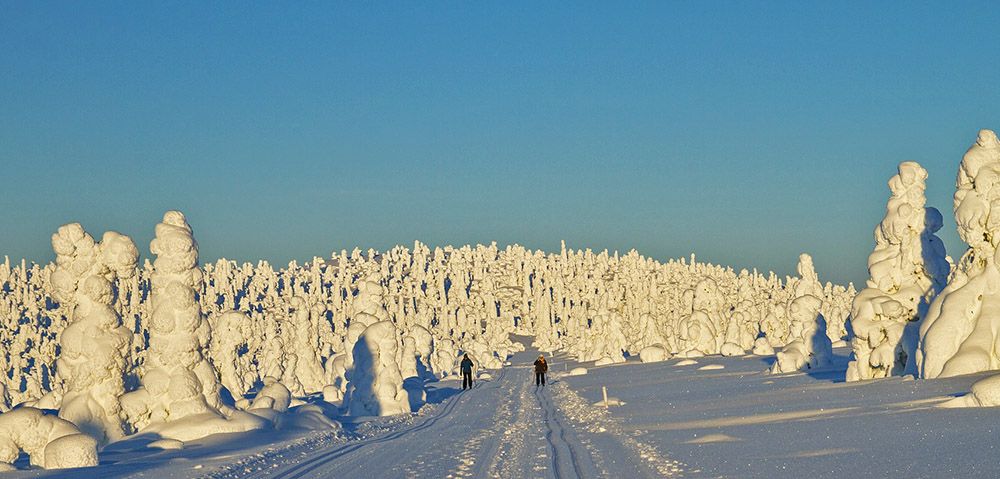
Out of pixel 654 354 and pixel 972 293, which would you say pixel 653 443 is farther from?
pixel 654 354

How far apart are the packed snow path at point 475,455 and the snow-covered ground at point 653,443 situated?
3cm

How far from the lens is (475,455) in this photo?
1825 cm

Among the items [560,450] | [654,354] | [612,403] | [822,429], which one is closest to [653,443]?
[560,450]

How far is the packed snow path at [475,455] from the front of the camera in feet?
51.7

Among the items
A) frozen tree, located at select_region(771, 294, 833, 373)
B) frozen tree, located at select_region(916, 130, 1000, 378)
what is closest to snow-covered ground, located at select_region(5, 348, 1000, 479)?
frozen tree, located at select_region(916, 130, 1000, 378)

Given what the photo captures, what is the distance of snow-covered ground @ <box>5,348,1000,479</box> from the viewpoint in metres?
14.4

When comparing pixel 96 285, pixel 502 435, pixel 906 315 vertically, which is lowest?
pixel 502 435

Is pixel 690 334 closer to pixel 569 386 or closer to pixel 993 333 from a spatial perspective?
pixel 569 386

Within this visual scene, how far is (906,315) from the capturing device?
103ft

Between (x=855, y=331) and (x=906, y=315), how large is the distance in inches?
60.3

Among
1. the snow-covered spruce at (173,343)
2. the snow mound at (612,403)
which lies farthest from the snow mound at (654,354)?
the snow-covered spruce at (173,343)

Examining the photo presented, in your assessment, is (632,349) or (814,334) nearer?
(814,334)

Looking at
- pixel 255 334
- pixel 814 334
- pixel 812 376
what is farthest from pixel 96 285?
pixel 255 334

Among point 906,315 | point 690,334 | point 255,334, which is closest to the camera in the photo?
point 906,315
